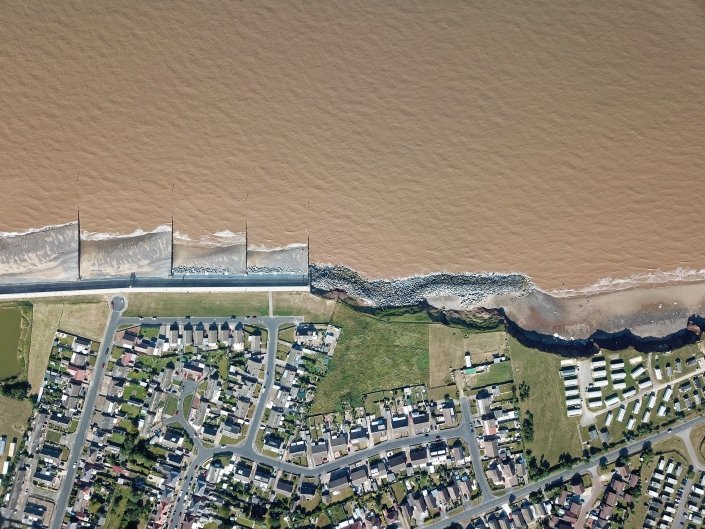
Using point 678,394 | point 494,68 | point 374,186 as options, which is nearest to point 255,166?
point 374,186

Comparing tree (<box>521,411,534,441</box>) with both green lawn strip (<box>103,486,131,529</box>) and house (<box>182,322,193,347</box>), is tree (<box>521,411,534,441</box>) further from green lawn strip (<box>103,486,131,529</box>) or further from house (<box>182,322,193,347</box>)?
green lawn strip (<box>103,486,131,529</box>)

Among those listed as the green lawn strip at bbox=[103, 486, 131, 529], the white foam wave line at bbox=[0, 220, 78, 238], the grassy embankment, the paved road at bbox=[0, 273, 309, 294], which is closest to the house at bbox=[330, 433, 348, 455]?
the paved road at bbox=[0, 273, 309, 294]

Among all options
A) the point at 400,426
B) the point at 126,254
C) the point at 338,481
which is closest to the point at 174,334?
the point at 126,254

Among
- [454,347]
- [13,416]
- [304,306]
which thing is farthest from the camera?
[454,347]

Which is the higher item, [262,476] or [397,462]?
[397,462]

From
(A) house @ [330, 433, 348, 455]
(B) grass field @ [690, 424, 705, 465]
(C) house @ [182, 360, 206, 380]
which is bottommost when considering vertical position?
(B) grass field @ [690, 424, 705, 465]

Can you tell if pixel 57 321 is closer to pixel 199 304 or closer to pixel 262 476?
pixel 199 304

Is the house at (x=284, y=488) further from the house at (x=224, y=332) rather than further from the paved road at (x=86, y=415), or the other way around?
the paved road at (x=86, y=415)
